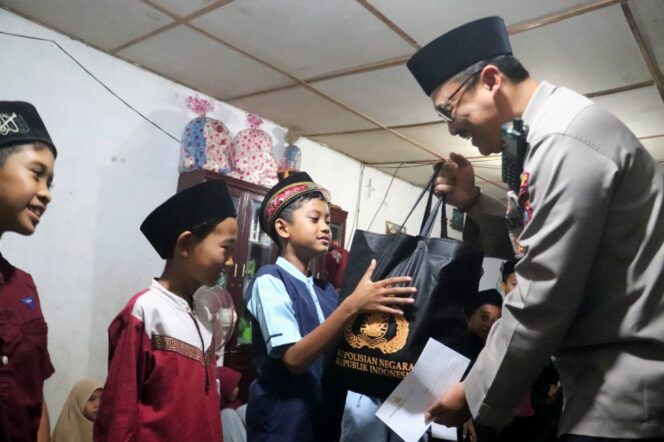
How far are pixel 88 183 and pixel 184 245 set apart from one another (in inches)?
55.9

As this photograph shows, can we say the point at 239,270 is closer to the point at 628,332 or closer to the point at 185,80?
the point at 185,80

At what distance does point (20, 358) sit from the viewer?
110 centimetres

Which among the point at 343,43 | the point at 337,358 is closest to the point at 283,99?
the point at 343,43

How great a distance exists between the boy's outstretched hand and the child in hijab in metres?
1.87

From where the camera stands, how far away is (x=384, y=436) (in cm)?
148

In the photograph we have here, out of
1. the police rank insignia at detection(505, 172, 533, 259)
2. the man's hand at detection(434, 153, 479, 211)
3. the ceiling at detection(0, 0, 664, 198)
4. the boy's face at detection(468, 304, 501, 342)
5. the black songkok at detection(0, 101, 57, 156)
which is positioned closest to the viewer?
the police rank insignia at detection(505, 172, 533, 259)

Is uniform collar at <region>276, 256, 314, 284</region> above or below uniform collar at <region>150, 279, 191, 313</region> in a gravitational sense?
above

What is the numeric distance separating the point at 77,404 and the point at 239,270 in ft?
3.77

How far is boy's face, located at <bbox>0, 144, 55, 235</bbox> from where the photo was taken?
1059 mm

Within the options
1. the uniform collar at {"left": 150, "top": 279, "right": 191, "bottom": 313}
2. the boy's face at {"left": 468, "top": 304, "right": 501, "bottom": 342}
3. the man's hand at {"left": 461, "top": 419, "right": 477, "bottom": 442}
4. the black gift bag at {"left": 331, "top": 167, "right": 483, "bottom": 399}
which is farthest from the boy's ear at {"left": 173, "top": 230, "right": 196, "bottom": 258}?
the boy's face at {"left": 468, "top": 304, "right": 501, "bottom": 342}

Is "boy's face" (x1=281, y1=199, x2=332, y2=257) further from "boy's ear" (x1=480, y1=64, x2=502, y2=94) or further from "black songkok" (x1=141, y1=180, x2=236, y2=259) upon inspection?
"boy's ear" (x1=480, y1=64, x2=502, y2=94)

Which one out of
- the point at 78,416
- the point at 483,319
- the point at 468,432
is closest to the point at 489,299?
the point at 483,319

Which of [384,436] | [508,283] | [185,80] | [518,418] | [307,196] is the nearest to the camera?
[384,436]

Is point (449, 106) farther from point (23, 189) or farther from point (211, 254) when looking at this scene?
Result: point (23, 189)
